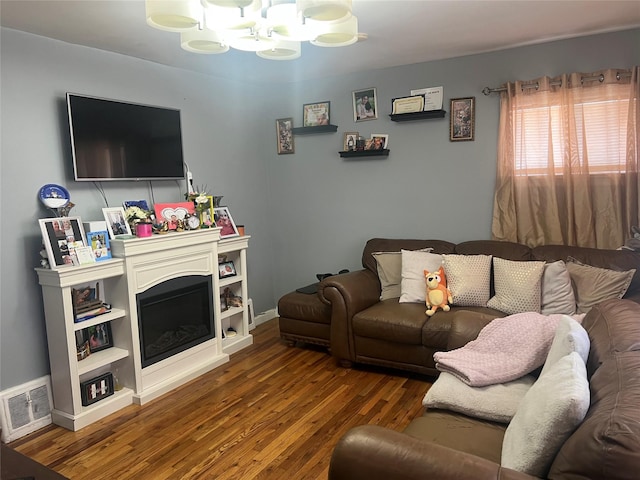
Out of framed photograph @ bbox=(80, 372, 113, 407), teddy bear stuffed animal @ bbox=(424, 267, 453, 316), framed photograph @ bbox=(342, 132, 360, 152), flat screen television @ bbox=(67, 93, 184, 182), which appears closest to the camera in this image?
framed photograph @ bbox=(80, 372, 113, 407)

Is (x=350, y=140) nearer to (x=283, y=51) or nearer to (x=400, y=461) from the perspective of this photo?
(x=283, y=51)

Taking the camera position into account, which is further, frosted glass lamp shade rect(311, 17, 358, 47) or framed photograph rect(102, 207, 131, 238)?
framed photograph rect(102, 207, 131, 238)

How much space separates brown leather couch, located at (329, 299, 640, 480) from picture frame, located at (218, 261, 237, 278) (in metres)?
2.46

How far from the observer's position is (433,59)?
3.94 meters

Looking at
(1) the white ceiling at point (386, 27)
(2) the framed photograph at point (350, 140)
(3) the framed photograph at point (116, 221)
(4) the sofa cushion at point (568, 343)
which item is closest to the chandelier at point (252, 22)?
(1) the white ceiling at point (386, 27)

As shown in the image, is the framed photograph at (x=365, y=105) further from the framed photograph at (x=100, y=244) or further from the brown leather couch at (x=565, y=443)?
the brown leather couch at (x=565, y=443)

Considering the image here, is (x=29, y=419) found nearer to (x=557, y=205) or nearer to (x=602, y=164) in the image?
(x=557, y=205)

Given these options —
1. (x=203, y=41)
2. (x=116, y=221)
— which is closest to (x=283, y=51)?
(x=203, y=41)

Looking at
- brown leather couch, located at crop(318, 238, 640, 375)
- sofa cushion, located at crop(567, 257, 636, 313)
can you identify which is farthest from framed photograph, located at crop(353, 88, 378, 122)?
sofa cushion, located at crop(567, 257, 636, 313)

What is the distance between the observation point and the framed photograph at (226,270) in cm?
401

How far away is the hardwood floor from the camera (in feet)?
7.90

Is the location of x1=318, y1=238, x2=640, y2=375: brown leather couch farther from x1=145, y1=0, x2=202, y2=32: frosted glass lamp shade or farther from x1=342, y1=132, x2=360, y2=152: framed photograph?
x1=145, y1=0, x2=202, y2=32: frosted glass lamp shade

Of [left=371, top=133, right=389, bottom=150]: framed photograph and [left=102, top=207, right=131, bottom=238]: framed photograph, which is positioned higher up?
[left=371, top=133, right=389, bottom=150]: framed photograph

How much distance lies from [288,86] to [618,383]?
4.03 m
